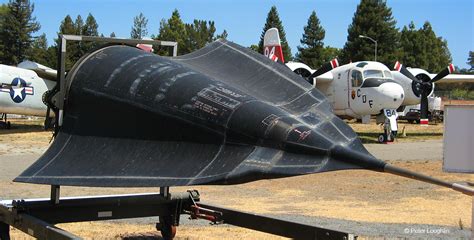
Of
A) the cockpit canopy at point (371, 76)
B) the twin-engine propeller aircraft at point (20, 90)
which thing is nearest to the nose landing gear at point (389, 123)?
the cockpit canopy at point (371, 76)

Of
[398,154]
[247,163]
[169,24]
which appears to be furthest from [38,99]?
[169,24]

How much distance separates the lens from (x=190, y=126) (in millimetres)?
3619

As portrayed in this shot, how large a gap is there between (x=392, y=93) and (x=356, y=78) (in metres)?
1.81

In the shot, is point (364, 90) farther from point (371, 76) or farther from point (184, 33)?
point (184, 33)

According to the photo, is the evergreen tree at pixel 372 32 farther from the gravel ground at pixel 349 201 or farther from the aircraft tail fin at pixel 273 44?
the gravel ground at pixel 349 201

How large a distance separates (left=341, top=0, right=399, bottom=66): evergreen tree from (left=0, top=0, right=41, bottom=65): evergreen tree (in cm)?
3823

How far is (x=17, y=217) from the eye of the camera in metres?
4.35

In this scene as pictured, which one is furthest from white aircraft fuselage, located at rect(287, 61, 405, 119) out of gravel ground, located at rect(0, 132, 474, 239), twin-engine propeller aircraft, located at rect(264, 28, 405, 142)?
gravel ground, located at rect(0, 132, 474, 239)

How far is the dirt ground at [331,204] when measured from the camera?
670 cm

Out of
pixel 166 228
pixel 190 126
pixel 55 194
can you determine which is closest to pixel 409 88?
pixel 166 228

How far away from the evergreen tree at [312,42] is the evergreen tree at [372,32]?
5.30 metres

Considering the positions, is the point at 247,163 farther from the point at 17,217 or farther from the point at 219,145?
the point at 17,217

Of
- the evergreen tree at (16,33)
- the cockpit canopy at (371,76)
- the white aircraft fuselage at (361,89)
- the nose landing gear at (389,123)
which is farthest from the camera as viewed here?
the evergreen tree at (16,33)

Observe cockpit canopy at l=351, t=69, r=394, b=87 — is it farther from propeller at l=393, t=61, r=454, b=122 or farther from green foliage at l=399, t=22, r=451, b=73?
green foliage at l=399, t=22, r=451, b=73
